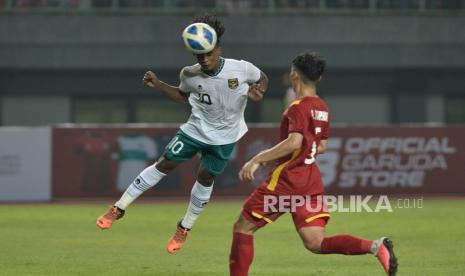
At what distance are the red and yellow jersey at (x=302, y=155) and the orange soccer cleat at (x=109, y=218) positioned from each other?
9.56 ft

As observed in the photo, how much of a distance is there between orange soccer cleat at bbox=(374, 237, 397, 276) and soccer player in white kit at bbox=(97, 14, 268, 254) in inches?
115

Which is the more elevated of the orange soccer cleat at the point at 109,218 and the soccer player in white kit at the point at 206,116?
the soccer player in white kit at the point at 206,116

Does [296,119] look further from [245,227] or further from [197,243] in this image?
[197,243]

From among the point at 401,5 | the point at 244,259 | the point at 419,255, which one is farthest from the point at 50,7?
the point at 244,259

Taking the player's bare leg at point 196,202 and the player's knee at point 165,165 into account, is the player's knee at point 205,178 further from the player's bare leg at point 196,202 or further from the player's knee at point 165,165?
the player's knee at point 165,165

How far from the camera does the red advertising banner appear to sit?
24422 mm

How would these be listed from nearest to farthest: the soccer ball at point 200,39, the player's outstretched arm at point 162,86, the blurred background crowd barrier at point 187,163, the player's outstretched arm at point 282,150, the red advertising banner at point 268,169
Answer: the player's outstretched arm at point 282,150 → the soccer ball at point 200,39 → the player's outstretched arm at point 162,86 → the blurred background crowd barrier at point 187,163 → the red advertising banner at point 268,169

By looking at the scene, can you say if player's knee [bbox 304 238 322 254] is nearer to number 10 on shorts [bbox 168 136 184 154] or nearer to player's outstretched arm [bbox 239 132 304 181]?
player's outstretched arm [bbox 239 132 304 181]

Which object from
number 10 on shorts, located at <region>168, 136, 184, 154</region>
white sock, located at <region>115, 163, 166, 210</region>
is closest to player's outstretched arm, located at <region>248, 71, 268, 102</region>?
number 10 on shorts, located at <region>168, 136, 184, 154</region>

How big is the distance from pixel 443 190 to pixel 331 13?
412 inches

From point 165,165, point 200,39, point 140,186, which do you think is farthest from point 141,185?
point 200,39

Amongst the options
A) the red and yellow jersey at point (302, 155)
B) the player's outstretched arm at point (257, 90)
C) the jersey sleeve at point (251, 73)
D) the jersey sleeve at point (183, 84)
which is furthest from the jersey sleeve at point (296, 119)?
the jersey sleeve at point (183, 84)

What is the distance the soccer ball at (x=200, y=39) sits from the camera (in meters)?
11.4

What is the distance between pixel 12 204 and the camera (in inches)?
926
